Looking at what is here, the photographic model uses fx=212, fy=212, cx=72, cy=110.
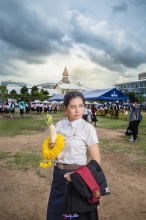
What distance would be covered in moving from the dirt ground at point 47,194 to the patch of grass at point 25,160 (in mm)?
276

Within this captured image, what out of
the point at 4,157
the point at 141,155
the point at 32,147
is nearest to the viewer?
the point at 4,157

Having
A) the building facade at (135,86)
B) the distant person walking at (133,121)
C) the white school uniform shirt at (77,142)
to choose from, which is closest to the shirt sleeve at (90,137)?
the white school uniform shirt at (77,142)

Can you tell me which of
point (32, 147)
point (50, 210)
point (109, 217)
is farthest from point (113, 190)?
point (32, 147)

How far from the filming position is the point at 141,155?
667cm

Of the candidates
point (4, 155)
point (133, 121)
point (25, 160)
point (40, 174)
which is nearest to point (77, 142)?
point (40, 174)

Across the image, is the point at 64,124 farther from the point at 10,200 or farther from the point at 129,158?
the point at 129,158

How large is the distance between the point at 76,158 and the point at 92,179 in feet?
1.23

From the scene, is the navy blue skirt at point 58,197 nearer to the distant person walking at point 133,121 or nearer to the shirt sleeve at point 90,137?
the shirt sleeve at point 90,137

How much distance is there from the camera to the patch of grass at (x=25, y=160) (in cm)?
539

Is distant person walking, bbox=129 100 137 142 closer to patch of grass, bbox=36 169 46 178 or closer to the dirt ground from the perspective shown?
the dirt ground

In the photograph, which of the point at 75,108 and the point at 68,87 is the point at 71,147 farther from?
the point at 68,87

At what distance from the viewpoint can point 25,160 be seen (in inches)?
233

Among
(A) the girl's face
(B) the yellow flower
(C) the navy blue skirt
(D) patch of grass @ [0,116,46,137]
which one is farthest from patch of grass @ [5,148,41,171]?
(D) patch of grass @ [0,116,46,137]

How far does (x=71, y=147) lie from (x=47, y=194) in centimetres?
233
